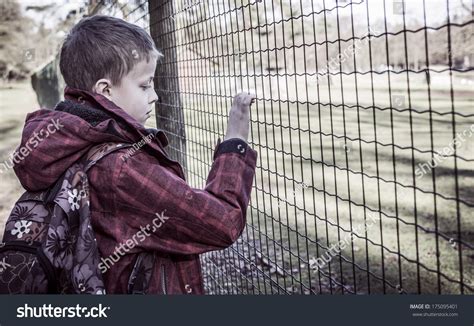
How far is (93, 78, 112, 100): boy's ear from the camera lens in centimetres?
155

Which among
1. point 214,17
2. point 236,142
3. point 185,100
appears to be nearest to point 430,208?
point 185,100

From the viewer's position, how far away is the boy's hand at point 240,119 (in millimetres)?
1603

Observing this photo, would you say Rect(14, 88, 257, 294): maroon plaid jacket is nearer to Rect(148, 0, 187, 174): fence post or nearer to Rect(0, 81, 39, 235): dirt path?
Rect(148, 0, 187, 174): fence post

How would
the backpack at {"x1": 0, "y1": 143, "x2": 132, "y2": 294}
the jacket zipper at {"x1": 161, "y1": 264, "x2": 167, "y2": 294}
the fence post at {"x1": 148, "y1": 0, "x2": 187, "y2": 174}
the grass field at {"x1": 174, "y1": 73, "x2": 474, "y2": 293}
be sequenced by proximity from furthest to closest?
1. the fence post at {"x1": 148, "y1": 0, "x2": 187, "y2": 174}
2. the grass field at {"x1": 174, "y1": 73, "x2": 474, "y2": 293}
3. the jacket zipper at {"x1": 161, "y1": 264, "x2": 167, "y2": 294}
4. the backpack at {"x1": 0, "y1": 143, "x2": 132, "y2": 294}

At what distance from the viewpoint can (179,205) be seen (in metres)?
1.38

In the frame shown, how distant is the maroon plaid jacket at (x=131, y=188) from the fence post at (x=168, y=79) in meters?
2.25

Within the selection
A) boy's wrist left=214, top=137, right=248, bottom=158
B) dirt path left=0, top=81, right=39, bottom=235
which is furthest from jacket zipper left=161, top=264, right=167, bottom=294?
dirt path left=0, top=81, right=39, bottom=235

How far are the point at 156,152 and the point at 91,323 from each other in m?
0.64

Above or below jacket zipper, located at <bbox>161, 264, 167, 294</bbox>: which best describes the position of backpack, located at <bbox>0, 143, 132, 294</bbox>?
above

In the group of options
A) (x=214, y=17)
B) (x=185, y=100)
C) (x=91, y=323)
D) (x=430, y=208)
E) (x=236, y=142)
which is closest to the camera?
(x=236, y=142)

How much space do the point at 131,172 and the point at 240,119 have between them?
415 mm

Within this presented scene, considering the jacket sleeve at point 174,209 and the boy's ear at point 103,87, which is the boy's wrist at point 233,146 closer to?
the jacket sleeve at point 174,209

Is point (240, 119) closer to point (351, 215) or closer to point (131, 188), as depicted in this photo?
point (131, 188)

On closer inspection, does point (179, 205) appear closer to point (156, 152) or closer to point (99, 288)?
point (156, 152)
